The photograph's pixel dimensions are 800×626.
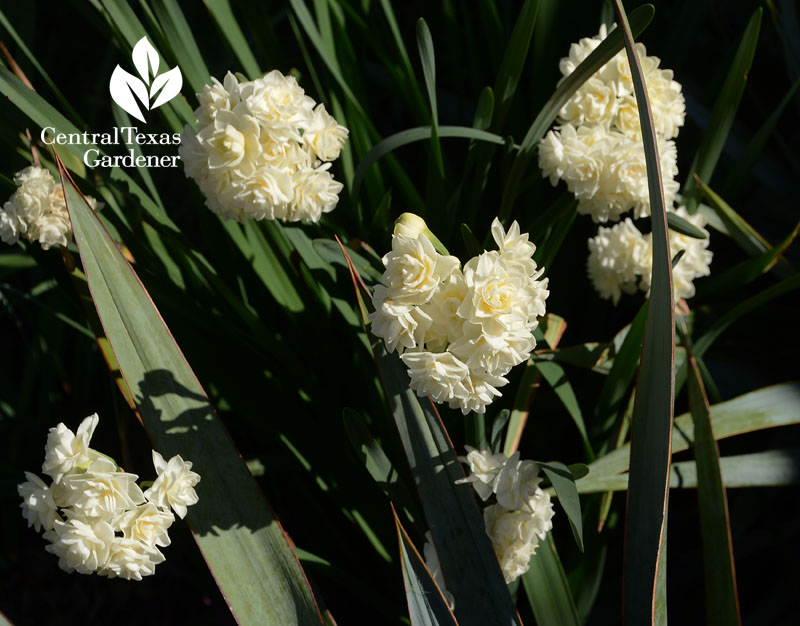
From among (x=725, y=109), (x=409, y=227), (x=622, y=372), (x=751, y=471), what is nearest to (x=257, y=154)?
(x=409, y=227)

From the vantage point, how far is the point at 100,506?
0.69m

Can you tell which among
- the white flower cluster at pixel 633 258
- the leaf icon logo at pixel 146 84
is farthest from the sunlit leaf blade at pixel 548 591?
the leaf icon logo at pixel 146 84

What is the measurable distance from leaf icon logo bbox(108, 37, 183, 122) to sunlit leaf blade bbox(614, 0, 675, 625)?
706 mm

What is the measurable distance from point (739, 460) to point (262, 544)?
0.68 meters

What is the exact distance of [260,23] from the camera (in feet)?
3.88

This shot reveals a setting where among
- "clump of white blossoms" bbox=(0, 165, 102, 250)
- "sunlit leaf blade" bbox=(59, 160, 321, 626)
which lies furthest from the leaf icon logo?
"sunlit leaf blade" bbox=(59, 160, 321, 626)

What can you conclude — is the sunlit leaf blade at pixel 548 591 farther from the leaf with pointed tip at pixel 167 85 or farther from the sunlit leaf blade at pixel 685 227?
the leaf with pointed tip at pixel 167 85

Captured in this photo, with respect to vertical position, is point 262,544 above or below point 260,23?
below

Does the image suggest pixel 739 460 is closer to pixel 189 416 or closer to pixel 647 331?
pixel 647 331

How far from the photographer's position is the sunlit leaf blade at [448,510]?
2.59ft

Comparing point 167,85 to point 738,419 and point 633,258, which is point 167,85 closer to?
point 633,258

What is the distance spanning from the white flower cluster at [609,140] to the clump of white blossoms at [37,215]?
25.5 inches

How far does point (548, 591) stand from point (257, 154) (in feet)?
2.11

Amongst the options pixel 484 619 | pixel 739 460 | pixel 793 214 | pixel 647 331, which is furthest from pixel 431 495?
pixel 793 214
